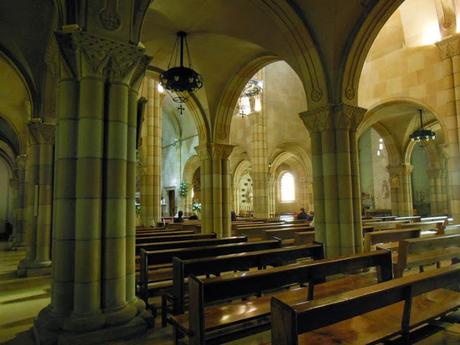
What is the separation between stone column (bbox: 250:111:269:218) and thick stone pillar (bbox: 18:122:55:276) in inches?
476

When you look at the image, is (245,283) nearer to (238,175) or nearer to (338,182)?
(338,182)

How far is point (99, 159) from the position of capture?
3.37 m

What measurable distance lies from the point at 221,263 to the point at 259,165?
49.4 feet

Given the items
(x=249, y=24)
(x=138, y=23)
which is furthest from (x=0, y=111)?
(x=138, y=23)

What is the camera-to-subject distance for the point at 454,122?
30.7ft

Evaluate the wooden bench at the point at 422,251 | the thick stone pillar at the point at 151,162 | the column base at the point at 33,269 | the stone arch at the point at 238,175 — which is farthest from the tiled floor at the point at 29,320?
the stone arch at the point at 238,175

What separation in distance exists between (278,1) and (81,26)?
398cm

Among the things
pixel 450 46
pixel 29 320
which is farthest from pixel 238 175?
pixel 29 320

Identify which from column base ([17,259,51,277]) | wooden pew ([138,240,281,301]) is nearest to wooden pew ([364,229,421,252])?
wooden pew ([138,240,281,301])

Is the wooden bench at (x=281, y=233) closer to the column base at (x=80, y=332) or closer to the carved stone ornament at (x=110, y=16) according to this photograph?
the column base at (x=80, y=332)

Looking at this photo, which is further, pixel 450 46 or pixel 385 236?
pixel 450 46

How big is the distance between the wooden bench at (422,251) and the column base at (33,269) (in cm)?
653

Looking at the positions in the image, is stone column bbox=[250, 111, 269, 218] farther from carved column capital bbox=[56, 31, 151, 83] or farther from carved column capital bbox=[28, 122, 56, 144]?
carved column capital bbox=[56, 31, 151, 83]

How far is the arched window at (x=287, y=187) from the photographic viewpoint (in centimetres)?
2686
